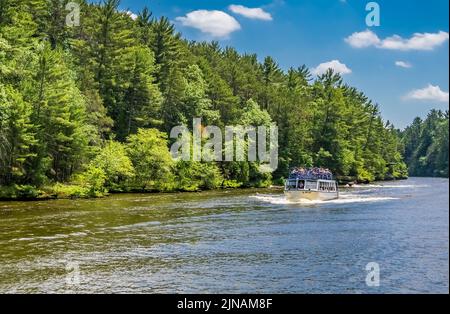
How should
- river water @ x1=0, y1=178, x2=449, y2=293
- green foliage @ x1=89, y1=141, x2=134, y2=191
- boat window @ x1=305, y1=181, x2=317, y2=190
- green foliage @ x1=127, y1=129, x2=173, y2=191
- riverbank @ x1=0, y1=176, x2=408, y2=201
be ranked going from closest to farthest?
river water @ x1=0, y1=178, x2=449, y2=293
riverbank @ x1=0, y1=176, x2=408, y2=201
boat window @ x1=305, y1=181, x2=317, y2=190
green foliage @ x1=89, y1=141, x2=134, y2=191
green foliage @ x1=127, y1=129, x2=173, y2=191

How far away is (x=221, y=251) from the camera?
24422mm

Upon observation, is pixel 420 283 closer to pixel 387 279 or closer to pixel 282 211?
pixel 387 279

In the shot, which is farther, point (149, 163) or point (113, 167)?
point (149, 163)

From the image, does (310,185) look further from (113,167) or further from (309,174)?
(113,167)

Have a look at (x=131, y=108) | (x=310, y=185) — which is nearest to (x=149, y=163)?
(x=131, y=108)

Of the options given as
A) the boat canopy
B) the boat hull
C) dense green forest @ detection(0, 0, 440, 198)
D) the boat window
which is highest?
dense green forest @ detection(0, 0, 440, 198)

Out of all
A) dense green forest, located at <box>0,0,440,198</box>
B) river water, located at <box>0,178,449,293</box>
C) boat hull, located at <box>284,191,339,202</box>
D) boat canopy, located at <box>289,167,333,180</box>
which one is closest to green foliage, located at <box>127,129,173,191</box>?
dense green forest, located at <box>0,0,440,198</box>

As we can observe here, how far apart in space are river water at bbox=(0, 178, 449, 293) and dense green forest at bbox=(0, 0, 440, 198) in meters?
9.65

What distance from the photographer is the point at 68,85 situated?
57.3m

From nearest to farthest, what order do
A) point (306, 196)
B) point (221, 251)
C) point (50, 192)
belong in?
point (221, 251) → point (50, 192) → point (306, 196)

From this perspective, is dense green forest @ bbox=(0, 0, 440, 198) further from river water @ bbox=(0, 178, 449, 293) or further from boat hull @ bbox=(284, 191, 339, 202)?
boat hull @ bbox=(284, 191, 339, 202)

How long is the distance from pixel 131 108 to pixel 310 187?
35.6m

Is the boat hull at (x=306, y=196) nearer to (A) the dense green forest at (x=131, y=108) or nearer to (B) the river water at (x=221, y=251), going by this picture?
(B) the river water at (x=221, y=251)

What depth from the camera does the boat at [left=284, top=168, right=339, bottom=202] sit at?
54812mm
